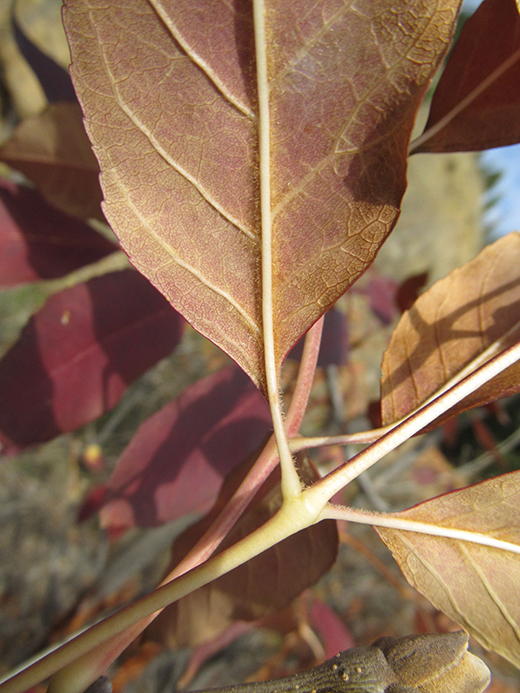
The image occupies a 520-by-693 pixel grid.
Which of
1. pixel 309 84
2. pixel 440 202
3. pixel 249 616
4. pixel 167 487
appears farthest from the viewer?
pixel 440 202

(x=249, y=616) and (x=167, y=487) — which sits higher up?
(x=167, y=487)

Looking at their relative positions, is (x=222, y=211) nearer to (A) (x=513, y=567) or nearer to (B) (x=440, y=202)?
(A) (x=513, y=567)

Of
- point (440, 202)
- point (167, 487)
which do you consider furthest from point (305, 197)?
point (440, 202)

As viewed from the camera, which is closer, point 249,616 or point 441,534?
point 441,534

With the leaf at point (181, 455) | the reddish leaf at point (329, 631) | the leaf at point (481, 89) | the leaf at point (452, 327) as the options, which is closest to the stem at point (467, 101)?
the leaf at point (481, 89)

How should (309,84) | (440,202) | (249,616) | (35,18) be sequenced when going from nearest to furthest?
1. (309,84)
2. (249,616)
3. (35,18)
4. (440,202)

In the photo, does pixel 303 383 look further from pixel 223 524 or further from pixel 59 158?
pixel 59 158

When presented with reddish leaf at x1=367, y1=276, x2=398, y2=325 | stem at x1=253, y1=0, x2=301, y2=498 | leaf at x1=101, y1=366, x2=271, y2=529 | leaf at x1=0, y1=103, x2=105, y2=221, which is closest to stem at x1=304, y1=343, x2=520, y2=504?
stem at x1=253, y1=0, x2=301, y2=498
